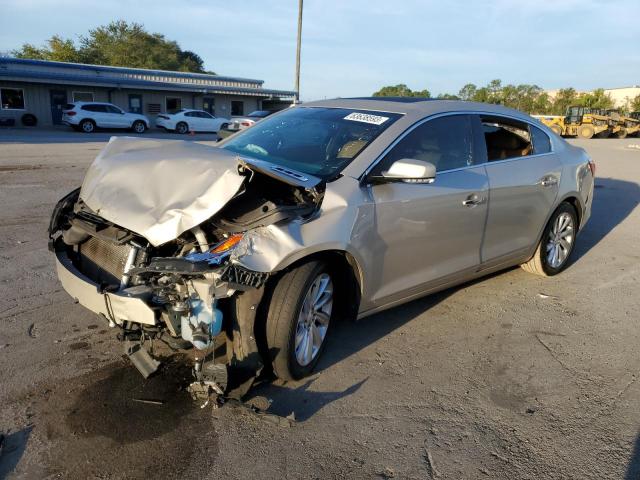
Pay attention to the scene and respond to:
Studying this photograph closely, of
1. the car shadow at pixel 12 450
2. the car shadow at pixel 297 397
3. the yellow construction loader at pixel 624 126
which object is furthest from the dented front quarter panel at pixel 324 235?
the yellow construction loader at pixel 624 126

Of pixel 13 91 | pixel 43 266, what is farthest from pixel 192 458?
pixel 13 91

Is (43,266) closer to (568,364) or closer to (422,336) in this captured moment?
(422,336)

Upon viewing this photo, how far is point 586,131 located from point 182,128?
95.9ft

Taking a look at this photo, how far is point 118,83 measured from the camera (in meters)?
34.4

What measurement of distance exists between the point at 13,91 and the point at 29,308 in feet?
107

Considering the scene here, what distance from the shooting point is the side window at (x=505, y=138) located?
4836mm

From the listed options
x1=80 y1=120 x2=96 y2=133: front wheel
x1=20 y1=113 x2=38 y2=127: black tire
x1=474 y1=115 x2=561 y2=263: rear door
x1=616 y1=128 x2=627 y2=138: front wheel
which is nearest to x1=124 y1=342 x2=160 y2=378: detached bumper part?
x1=474 y1=115 x2=561 y2=263: rear door

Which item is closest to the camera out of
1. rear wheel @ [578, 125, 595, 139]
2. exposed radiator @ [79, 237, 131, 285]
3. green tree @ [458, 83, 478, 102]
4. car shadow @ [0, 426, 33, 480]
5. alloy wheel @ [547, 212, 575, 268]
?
car shadow @ [0, 426, 33, 480]

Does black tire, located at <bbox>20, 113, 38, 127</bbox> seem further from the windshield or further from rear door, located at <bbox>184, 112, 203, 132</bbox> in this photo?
the windshield

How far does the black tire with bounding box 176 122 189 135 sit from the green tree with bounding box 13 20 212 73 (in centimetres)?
2780

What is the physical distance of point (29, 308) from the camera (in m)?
4.34

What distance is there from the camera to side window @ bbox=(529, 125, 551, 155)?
547cm

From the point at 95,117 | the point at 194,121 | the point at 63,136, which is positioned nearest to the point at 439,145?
the point at 63,136

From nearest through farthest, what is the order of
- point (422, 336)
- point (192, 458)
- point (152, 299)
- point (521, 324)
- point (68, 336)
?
point (192, 458) < point (152, 299) < point (68, 336) < point (422, 336) < point (521, 324)
